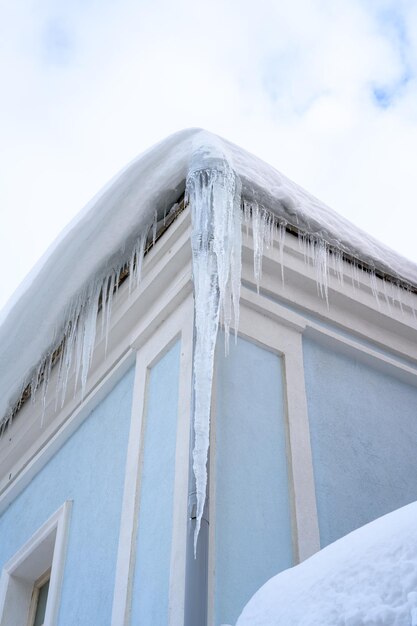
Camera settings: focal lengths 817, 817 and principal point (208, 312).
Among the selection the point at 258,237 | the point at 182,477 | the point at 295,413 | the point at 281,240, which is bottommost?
the point at 182,477

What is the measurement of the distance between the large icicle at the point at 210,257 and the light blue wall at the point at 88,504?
2.75 ft

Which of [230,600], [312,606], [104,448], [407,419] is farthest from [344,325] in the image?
[312,606]

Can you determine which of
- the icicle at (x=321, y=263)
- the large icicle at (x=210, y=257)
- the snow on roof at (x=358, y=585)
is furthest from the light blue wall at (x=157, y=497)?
the snow on roof at (x=358, y=585)

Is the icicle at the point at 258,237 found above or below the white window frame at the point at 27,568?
above

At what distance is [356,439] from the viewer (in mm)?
3643

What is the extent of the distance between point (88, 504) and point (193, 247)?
53.8 inches

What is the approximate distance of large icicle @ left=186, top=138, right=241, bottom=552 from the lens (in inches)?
117

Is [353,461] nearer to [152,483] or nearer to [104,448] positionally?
[152,483]

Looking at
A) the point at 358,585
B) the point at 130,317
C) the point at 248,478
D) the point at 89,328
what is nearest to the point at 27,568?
the point at 89,328

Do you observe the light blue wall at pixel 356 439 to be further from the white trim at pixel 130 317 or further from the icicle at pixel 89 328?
the icicle at pixel 89 328

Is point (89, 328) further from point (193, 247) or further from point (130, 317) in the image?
point (193, 247)

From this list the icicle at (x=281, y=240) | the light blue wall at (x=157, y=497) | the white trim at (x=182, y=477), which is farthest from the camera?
the icicle at (x=281, y=240)

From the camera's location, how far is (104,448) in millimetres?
3957

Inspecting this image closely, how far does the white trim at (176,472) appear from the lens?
9.27ft
